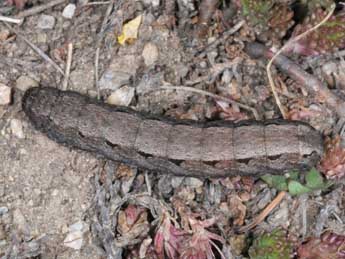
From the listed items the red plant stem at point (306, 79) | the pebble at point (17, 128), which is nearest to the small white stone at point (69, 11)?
the pebble at point (17, 128)

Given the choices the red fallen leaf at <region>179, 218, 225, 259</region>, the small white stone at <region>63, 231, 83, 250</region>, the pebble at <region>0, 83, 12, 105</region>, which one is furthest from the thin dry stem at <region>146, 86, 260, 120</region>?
the small white stone at <region>63, 231, 83, 250</region>

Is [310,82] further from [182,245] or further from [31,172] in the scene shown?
[31,172]

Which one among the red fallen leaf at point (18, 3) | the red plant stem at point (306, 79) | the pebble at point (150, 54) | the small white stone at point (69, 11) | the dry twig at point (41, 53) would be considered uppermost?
the red plant stem at point (306, 79)

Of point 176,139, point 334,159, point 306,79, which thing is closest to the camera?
point 176,139

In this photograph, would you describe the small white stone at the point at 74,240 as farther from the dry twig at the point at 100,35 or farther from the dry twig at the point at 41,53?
the dry twig at the point at 41,53

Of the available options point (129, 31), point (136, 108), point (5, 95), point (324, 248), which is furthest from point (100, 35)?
point (324, 248)

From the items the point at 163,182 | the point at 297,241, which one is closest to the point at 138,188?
the point at 163,182

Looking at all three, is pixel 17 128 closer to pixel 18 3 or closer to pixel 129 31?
pixel 18 3
